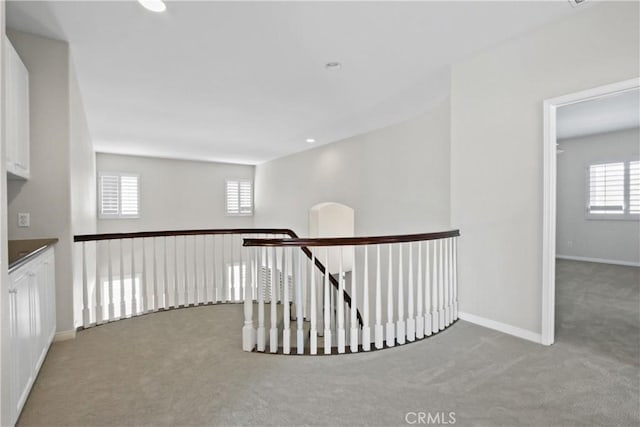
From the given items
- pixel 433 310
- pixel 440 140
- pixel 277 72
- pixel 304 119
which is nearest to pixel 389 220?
pixel 440 140

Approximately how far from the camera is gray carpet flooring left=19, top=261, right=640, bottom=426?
174cm

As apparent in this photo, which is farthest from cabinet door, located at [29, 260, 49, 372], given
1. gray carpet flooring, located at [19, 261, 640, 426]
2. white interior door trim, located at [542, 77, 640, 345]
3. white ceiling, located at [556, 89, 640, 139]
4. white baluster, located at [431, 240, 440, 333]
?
white ceiling, located at [556, 89, 640, 139]

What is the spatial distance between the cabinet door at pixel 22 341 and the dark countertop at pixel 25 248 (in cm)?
9

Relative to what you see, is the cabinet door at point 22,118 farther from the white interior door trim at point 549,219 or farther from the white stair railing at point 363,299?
the white interior door trim at point 549,219

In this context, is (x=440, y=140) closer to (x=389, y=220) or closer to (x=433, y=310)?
(x=389, y=220)

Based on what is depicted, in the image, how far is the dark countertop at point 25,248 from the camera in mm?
1825

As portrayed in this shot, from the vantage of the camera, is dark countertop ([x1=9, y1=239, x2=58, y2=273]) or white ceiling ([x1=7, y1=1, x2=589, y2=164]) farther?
white ceiling ([x1=7, y1=1, x2=589, y2=164])

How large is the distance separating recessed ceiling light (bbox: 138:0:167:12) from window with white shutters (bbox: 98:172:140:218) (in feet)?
22.2

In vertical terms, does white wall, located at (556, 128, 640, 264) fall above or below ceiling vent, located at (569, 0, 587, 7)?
below

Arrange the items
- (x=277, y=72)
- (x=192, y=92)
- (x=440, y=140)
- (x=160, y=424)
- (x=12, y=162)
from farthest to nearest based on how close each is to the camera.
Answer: (x=440, y=140)
(x=192, y=92)
(x=277, y=72)
(x=12, y=162)
(x=160, y=424)

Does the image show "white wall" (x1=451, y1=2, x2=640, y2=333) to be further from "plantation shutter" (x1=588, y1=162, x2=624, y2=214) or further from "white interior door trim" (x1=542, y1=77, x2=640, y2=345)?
"plantation shutter" (x1=588, y1=162, x2=624, y2=214)

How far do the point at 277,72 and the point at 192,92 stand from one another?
121 centimetres

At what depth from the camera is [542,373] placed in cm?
216

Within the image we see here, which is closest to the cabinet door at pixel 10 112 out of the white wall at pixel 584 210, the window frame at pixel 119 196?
the window frame at pixel 119 196
